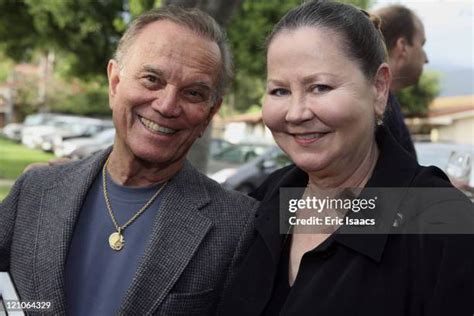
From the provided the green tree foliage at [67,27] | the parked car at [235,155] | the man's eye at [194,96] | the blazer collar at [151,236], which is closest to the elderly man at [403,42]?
the man's eye at [194,96]

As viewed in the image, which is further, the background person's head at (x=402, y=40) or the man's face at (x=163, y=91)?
the background person's head at (x=402, y=40)

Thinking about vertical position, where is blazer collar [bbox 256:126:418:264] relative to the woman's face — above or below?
below

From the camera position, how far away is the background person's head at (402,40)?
3197 millimetres

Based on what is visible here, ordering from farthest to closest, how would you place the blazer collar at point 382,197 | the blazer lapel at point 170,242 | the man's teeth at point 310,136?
the blazer lapel at point 170,242 < the man's teeth at point 310,136 < the blazer collar at point 382,197

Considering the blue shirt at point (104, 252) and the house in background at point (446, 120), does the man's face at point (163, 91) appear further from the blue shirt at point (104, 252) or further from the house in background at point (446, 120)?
the house in background at point (446, 120)

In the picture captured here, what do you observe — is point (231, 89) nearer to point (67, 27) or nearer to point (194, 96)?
point (194, 96)

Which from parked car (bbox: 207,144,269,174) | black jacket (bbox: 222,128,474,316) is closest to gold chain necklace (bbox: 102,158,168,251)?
black jacket (bbox: 222,128,474,316)

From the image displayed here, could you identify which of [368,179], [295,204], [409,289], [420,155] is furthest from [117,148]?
[420,155]

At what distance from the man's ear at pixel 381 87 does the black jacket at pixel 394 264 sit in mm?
111

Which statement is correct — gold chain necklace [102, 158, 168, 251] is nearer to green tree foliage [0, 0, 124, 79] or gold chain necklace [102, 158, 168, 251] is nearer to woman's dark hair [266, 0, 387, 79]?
woman's dark hair [266, 0, 387, 79]

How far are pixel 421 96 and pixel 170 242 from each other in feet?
98.3

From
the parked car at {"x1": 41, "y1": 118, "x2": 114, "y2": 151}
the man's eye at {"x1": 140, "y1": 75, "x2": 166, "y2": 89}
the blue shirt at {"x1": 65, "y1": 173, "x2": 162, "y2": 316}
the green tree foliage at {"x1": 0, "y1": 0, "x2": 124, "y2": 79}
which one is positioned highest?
the green tree foliage at {"x1": 0, "y1": 0, "x2": 124, "y2": 79}

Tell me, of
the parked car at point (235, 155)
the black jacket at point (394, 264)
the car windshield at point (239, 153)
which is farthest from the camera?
the car windshield at point (239, 153)

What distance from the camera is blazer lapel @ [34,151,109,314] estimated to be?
207 centimetres
